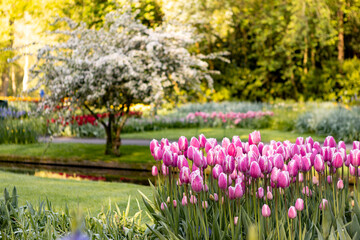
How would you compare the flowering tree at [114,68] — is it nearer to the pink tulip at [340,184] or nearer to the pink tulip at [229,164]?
the pink tulip at [340,184]

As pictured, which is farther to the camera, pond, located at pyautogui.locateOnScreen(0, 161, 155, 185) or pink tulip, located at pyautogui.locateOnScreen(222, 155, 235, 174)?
pond, located at pyautogui.locateOnScreen(0, 161, 155, 185)

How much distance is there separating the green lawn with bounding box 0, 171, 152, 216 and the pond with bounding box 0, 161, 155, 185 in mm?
1358

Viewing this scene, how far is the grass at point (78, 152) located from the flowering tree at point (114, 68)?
1.19m

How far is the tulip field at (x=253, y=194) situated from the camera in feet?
9.86

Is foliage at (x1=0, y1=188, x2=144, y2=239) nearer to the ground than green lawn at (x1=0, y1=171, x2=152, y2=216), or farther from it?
farther from it

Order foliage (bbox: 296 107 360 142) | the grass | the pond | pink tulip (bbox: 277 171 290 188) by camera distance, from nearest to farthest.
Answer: pink tulip (bbox: 277 171 290 188) < the pond < the grass < foliage (bbox: 296 107 360 142)

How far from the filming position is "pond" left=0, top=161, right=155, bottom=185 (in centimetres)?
977

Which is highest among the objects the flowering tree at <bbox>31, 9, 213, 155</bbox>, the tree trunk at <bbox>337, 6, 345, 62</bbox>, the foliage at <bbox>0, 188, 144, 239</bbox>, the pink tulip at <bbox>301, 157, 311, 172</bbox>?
the tree trunk at <bbox>337, 6, 345, 62</bbox>

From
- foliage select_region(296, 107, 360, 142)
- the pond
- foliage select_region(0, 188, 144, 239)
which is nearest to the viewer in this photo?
foliage select_region(0, 188, 144, 239)

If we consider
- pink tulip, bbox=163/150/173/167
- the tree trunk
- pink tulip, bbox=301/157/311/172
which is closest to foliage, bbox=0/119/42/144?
pink tulip, bbox=163/150/173/167

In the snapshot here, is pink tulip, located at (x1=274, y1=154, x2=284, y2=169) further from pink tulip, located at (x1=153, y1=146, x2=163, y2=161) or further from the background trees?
the background trees

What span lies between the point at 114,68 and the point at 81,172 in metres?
2.56

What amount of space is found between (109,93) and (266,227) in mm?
8070

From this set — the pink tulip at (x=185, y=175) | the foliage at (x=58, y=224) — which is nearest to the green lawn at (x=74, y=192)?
A: the foliage at (x=58, y=224)
